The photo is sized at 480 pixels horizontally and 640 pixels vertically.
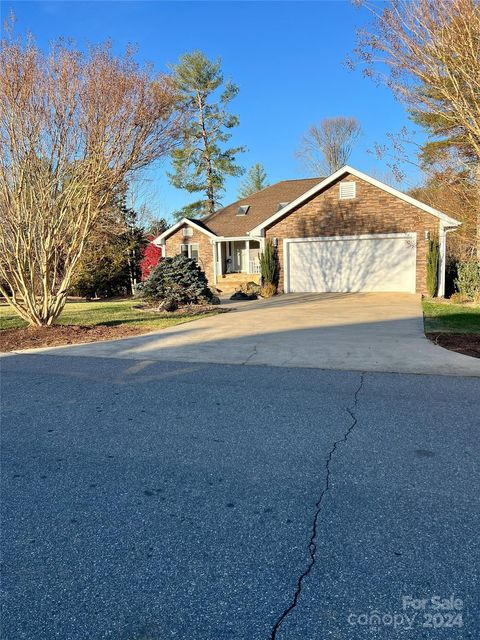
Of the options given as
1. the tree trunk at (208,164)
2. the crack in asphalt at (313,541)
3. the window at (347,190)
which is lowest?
the crack in asphalt at (313,541)

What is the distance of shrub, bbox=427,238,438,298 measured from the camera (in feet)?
55.8

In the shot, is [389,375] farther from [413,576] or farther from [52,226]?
[52,226]

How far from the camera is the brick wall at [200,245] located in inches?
991

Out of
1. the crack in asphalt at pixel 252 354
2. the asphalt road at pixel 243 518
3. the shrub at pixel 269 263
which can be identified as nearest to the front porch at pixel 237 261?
the shrub at pixel 269 263

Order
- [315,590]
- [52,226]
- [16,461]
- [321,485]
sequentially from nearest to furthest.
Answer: [315,590] < [321,485] < [16,461] < [52,226]

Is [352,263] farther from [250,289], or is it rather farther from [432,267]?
[250,289]

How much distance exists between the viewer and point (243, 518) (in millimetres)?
2840

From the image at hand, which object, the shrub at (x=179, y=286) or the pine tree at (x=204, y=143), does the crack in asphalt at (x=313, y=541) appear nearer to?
the shrub at (x=179, y=286)

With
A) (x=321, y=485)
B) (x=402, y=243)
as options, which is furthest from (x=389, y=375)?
(x=402, y=243)

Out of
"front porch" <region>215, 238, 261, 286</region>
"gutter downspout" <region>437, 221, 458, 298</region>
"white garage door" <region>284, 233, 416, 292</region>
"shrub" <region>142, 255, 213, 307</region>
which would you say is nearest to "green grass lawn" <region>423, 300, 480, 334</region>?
"gutter downspout" <region>437, 221, 458, 298</region>

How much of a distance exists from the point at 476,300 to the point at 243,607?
14849 millimetres

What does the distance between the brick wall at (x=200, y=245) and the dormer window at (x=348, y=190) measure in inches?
336

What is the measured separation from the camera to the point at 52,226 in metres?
10.4

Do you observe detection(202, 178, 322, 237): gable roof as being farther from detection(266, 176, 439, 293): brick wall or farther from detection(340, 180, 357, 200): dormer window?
detection(340, 180, 357, 200): dormer window
